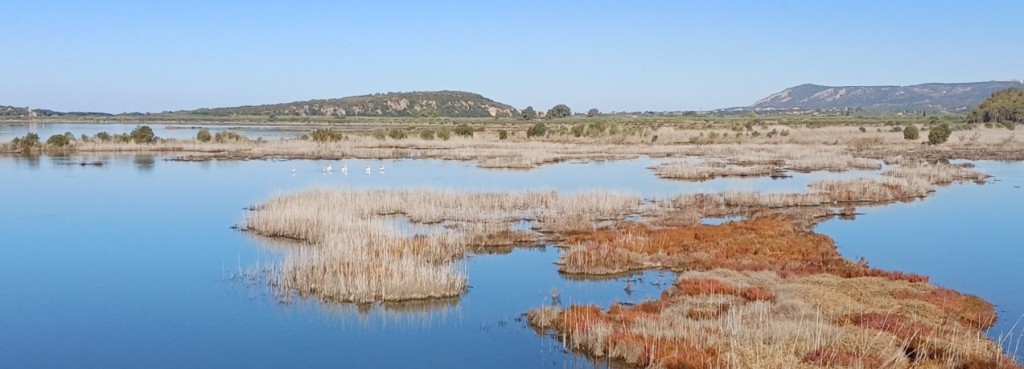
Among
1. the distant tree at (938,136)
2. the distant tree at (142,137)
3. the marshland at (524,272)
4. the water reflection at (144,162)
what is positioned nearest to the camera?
the marshland at (524,272)

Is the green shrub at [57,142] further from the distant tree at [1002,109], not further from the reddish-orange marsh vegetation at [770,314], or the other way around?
the distant tree at [1002,109]

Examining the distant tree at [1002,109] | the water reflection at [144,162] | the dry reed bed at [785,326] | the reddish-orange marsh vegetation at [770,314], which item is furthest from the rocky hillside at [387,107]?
the dry reed bed at [785,326]

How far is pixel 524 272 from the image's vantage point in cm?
1694

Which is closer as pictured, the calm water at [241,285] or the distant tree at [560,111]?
the calm water at [241,285]

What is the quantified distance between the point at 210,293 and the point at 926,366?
11782mm

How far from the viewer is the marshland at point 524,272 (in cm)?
1148

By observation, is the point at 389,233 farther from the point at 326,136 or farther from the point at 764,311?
the point at 326,136

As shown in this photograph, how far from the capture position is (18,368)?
432 inches

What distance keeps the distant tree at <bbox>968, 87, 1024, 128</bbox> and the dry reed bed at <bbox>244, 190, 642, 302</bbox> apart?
6663cm

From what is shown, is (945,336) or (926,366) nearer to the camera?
(926,366)

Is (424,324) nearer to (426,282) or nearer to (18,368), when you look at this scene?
(426,282)

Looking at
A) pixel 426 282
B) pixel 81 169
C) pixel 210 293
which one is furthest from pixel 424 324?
pixel 81 169

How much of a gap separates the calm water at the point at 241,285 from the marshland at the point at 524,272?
64mm

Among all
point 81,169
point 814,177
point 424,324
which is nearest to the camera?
point 424,324
